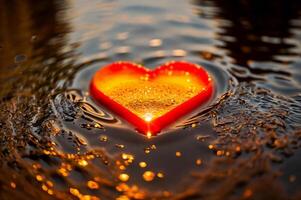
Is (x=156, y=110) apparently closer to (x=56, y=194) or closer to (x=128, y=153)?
(x=128, y=153)

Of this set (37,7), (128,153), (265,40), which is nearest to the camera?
(128,153)

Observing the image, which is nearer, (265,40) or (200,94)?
(200,94)

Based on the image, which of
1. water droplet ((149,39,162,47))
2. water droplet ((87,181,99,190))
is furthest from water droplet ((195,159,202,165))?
water droplet ((149,39,162,47))

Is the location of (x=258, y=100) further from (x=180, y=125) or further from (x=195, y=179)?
(x=195, y=179)

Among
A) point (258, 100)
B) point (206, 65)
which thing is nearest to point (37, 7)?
point (206, 65)

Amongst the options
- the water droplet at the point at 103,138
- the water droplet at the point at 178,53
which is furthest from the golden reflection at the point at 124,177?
the water droplet at the point at 178,53

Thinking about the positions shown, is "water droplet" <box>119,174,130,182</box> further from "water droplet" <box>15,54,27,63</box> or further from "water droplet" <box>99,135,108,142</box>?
"water droplet" <box>15,54,27,63</box>

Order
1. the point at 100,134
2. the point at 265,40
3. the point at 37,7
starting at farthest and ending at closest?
the point at 37,7 < the point at 265,40 < the point at 100,134

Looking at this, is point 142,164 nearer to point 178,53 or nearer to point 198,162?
point 198,162
